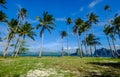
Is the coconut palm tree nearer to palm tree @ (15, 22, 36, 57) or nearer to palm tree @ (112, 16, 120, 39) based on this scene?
palm tree @ (112, 16, 120, 39)

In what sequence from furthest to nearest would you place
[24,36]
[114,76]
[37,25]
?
[24,36] → [37,25] → [114,76]

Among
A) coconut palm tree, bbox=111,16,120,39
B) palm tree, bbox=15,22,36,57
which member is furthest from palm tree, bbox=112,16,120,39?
palm tree, bbox=15,22,36,57

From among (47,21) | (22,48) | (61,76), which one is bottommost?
(61,76)

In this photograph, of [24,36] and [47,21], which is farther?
[24,36]

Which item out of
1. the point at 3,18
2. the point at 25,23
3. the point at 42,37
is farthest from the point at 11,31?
the point at 3,18

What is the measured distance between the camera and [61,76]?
2130 cm

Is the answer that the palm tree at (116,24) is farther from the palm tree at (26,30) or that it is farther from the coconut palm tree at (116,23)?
the palm tree at (26,30)

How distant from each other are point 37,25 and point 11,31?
33.1 feet

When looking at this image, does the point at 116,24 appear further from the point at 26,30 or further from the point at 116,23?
the point at 26,30

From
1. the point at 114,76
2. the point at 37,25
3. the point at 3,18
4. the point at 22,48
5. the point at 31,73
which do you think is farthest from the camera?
the point at 22,48

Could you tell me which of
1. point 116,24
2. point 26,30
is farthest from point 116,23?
point 26,30

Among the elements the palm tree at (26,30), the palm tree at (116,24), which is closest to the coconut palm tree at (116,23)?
the palm tree at (116,24)

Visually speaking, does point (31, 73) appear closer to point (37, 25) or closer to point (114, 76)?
point (114, 76)

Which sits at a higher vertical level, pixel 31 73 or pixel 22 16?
pixel 22 16
